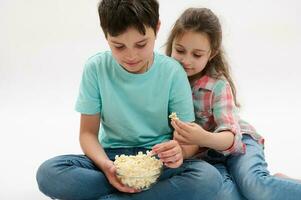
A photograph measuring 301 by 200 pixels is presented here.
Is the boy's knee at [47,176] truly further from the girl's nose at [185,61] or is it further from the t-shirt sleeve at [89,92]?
the girl's nose at [185,61]

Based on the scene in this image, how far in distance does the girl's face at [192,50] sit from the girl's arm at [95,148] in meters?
0.31

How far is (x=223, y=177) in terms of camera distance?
1.56 m

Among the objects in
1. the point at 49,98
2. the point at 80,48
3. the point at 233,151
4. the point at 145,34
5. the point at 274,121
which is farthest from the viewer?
the point at 80,48

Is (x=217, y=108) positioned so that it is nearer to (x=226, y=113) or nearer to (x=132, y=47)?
(x=226, y=113)

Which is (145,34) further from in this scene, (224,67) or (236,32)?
(236,32)

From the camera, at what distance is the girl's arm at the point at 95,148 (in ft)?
4.49

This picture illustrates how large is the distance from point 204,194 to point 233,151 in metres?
0.22

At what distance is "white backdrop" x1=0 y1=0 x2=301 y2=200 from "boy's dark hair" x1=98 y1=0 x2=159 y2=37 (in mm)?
905

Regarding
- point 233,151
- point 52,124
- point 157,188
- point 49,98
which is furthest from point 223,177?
point 49,98

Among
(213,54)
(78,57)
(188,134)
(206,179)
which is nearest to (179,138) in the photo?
(188,134)

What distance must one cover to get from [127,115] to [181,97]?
16 cm

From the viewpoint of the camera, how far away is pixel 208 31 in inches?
60.5

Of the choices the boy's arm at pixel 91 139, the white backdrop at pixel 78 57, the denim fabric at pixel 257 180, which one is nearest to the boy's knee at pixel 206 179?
the denim fabric at pixel 257 180

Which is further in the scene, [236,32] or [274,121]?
[236,32]
